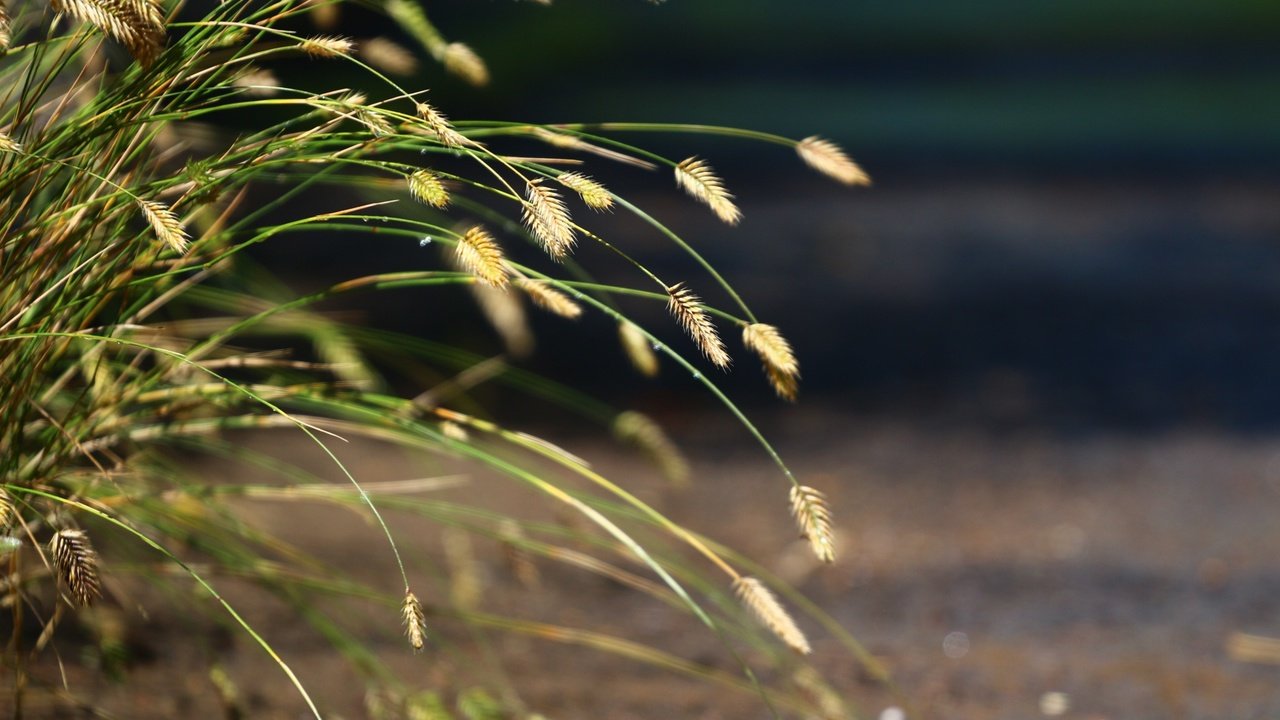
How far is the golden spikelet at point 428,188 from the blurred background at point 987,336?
77cm

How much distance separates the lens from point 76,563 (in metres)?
0.81

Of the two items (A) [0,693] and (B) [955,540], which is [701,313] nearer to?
(A) [0,693]

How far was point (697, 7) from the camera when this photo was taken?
6938 mm

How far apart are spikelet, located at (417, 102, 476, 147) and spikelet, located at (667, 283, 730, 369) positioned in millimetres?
A: 182

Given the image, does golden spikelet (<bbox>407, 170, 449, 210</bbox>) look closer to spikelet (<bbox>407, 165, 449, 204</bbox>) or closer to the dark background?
spikelet (<bbox>407, 165, 449, 204</bbox>)

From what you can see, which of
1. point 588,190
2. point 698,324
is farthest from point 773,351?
point 588,190

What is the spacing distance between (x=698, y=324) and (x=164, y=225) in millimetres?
376

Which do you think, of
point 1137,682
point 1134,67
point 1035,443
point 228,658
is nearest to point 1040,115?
point 1134,67

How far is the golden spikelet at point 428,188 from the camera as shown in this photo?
0.83 m

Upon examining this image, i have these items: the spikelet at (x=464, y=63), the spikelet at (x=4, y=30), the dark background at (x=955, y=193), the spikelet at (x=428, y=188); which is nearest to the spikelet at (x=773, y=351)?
the spikelet at (x=428, y=188)

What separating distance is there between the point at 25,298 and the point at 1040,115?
5.29m

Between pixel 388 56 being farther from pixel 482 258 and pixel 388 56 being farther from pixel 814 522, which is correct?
pixel 814 522

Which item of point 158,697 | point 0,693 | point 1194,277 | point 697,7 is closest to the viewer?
point 0,693

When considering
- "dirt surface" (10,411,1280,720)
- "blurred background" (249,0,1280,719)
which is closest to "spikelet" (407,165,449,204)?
"dirt surface" (10,411,1280,720)
